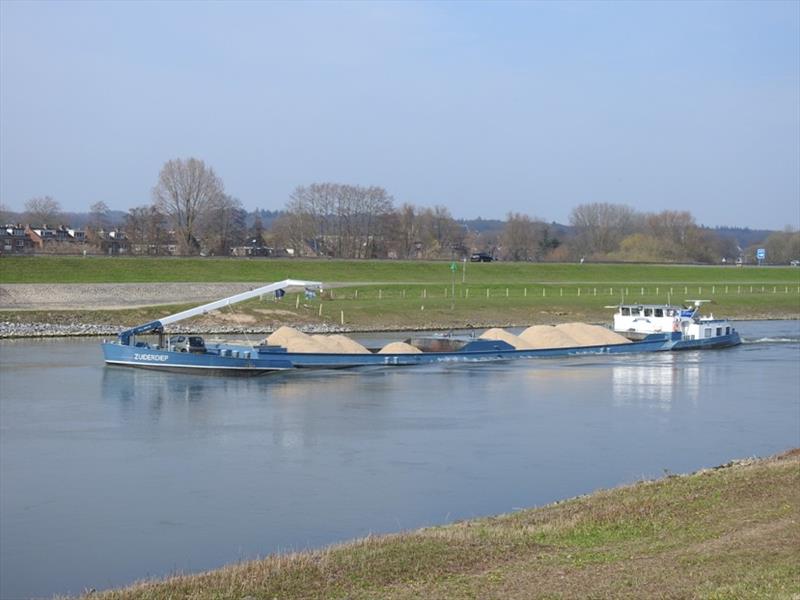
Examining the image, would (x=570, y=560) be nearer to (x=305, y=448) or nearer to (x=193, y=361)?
(x=305, y=448)

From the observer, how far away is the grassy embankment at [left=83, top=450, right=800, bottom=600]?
11.3m

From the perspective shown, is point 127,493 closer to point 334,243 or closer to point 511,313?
point 511,313

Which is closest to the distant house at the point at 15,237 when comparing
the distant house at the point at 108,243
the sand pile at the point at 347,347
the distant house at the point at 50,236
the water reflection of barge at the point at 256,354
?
the distant house at the point at 50,236

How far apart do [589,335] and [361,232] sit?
82.7 metres

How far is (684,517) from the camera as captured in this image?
15.0 metres

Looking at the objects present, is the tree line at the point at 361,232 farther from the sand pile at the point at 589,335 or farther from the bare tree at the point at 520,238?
the sand pile at the point at 589,335

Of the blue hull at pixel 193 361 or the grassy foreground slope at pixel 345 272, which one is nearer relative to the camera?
the blue hull at pixel 193 361

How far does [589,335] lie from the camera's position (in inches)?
2073

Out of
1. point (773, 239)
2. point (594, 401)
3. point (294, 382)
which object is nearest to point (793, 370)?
point (594, 401)

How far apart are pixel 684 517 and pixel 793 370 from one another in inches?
1231

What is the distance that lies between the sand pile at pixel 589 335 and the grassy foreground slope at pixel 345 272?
3370cm

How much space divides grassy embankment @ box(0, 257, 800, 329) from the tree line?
29761mm

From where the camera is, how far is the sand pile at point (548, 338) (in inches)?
1993

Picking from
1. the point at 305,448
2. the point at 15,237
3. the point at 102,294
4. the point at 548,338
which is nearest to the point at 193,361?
the point at 305,448
